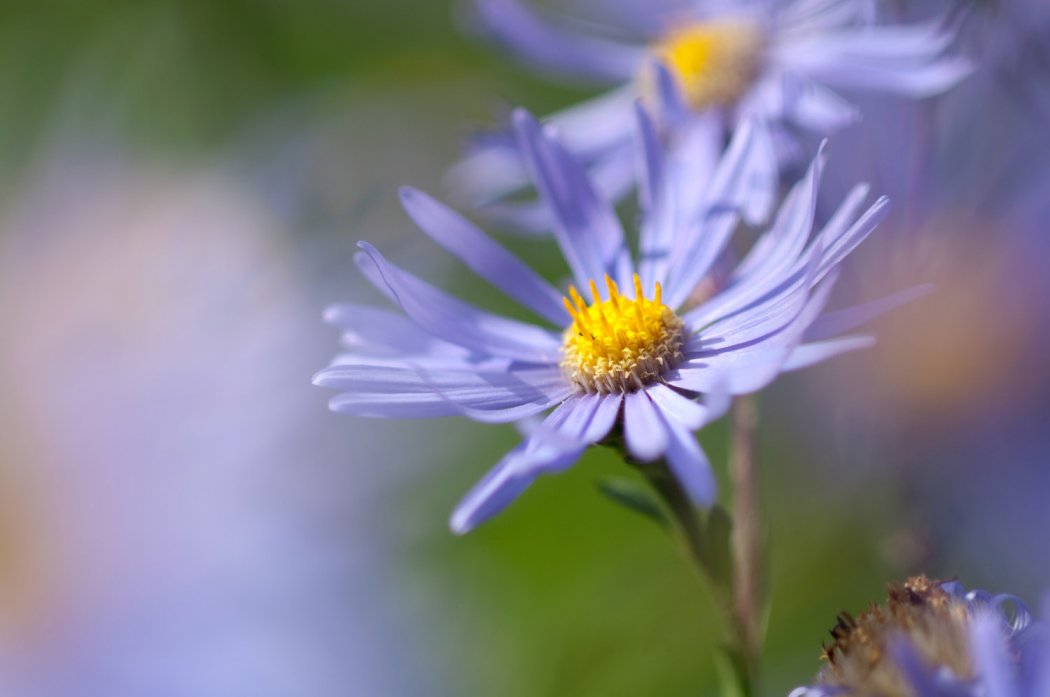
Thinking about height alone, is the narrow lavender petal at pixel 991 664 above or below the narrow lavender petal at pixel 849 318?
below

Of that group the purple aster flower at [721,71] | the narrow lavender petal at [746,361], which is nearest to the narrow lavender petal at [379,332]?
the narrow lavender petal at [746,361]

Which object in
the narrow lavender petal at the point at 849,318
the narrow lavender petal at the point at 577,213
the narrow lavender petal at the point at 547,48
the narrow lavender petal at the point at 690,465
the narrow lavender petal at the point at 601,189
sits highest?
the narrow lavender petal at the point at 547,48

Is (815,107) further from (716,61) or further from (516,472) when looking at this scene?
(516,472)

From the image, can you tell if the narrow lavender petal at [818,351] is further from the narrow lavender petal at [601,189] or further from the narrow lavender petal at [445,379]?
the narrow lavender petal at [601,189]

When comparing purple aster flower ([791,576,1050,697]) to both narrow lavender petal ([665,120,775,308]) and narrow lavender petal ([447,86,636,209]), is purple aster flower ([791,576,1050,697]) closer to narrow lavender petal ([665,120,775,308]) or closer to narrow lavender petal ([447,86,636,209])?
narrow lavender petal ([665,120,775,308])

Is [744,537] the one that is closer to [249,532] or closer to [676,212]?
[676,212]

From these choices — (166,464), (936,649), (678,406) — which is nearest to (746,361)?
(678,406)
